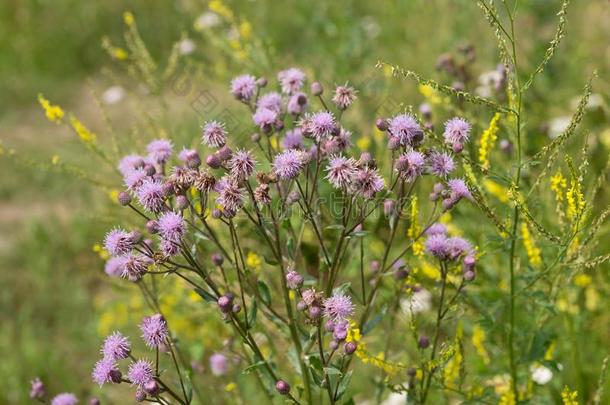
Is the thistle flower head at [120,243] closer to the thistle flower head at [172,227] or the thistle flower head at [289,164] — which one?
the thistle flower head at [172,227]

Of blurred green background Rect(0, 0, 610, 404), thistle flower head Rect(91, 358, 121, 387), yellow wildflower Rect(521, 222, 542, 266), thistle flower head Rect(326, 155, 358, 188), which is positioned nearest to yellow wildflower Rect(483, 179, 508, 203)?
yellow wildflower Rect(521, 222, 542, 266)

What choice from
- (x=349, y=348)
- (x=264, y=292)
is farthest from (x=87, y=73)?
(x=349, y=348)

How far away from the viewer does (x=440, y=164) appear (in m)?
2.16

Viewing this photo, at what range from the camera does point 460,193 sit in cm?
220

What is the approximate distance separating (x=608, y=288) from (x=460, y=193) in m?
1.06

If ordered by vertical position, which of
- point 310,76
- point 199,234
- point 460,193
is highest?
point 310,76

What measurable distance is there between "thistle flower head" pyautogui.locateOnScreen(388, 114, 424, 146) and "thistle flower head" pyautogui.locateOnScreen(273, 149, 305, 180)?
26cm

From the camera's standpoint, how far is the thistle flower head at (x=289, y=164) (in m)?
2.07

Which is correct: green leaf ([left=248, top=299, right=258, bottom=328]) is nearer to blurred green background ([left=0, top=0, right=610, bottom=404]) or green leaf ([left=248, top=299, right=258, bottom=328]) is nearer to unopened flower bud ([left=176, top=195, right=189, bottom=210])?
unopened flower bud ([left=176, top=195, right=189, bottom=210])

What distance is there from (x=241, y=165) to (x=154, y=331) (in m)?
0.50

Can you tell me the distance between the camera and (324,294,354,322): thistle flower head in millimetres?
2008

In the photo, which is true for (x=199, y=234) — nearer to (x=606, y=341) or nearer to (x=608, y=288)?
(x=608, y=288)

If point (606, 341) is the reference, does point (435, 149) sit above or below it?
below

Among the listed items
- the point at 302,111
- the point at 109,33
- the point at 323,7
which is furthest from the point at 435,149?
the point at 109,33
